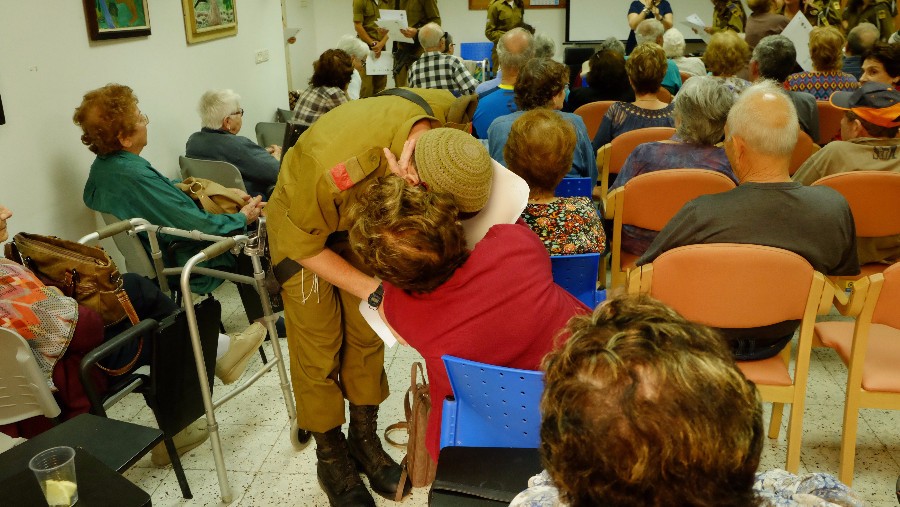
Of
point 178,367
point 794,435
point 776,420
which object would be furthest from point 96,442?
point 776,420

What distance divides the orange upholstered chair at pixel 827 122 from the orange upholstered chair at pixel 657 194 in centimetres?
200

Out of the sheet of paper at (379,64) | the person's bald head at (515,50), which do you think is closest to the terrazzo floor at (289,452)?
the person's bald head at (515,50)

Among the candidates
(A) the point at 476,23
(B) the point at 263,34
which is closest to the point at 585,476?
(B) the point at 263,34

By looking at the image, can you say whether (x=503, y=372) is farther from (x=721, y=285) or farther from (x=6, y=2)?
(x=6, y=2)

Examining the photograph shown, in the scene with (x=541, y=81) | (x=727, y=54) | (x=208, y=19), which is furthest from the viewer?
(x=208, y=19)

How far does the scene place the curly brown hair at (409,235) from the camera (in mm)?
1434

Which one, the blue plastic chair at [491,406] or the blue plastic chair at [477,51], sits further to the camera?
the blue plastic chair at [477,51]

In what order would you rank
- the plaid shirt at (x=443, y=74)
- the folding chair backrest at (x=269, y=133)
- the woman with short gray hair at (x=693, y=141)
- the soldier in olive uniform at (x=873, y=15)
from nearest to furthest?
1. the woman with short gray hair at (x=693, y=141)
2. the folding chair backrest at (x=269, y=133)
3. the plaid shirt at (x=443, y=74)
4. the soldier in olive uniform at (x=873, y=15)

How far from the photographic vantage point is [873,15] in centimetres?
649

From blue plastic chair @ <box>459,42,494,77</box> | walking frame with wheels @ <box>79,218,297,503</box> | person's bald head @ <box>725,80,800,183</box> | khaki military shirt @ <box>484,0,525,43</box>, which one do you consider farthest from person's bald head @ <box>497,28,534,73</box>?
blue plastic chair @ <box>459,42,494,77</box>

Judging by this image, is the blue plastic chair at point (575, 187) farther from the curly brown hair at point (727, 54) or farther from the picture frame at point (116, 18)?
the picture frame at point (116, 18)

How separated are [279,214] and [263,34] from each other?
4065 mm

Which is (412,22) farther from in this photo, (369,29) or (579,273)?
(579,273)

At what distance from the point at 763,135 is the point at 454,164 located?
1.09 m
